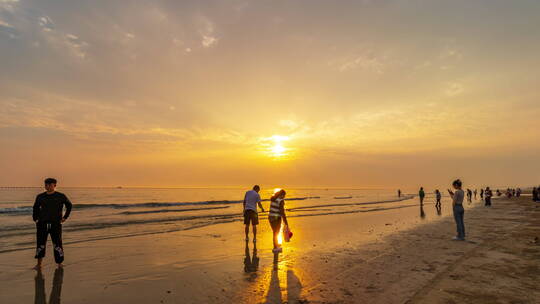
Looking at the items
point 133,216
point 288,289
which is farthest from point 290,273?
point 133,216

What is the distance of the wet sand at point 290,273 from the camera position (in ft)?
19.5

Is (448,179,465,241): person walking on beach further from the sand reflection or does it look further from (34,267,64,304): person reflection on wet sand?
(34,267,64,304): person reflection on wet sand

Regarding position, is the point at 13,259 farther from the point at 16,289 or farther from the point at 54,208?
the point at 16,289

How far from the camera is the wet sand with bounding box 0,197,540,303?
594 centimetres

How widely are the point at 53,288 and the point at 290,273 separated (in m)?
5.79

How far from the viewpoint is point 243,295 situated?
5996 millimetres

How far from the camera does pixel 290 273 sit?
7.66 metres

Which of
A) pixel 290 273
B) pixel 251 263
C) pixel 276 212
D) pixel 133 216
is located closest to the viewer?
pixel 290 273

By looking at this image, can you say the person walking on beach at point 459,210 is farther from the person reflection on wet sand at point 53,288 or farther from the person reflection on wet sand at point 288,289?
the person reflection on wet sand at point 53,288

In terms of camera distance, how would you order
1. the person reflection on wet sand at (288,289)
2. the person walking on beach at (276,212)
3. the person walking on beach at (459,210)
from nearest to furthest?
the person reflection on wet sand at (288,289) → the person walking on beach at (276,212) → the person walking on beach at (459,210)

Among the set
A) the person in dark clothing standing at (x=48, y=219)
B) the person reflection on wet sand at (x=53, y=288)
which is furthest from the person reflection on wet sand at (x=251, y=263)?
the person in dark clothing standing at (x=48, y=219)

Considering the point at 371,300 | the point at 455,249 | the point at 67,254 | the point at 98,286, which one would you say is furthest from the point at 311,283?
the point at 67,254

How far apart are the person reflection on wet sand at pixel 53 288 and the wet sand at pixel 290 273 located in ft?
0.08

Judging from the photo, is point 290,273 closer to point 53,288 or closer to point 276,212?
point 276,212
